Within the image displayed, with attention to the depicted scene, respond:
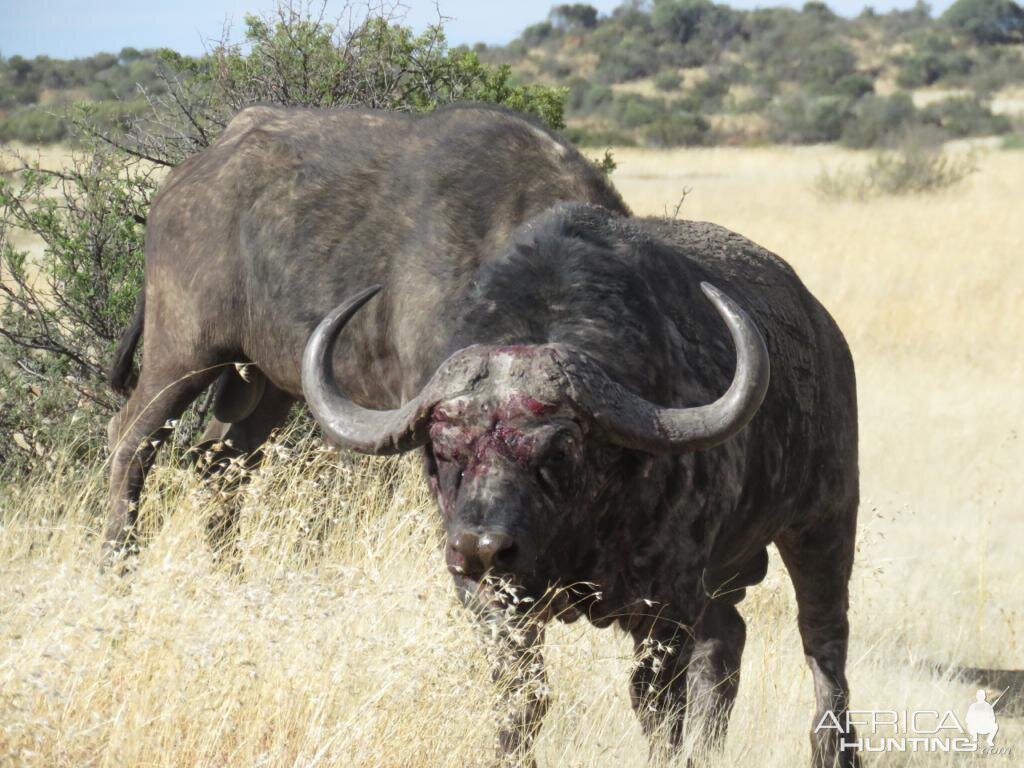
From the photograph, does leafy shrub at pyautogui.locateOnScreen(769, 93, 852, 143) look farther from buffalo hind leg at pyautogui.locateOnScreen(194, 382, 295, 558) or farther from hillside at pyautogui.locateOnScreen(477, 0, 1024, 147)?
buffalo hind leg at pyautogui.locateOnScreen(194, 382, 295, 558)

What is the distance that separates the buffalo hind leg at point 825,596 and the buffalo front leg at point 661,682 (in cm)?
106

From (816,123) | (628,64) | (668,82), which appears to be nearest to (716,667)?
(816,123)

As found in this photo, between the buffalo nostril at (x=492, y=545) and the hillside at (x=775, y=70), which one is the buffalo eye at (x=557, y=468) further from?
the hillside at (x=775, y=70)

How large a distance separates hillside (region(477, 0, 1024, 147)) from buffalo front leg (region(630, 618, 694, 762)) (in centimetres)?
2831

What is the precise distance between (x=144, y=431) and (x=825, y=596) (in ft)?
9.88

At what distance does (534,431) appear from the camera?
3.69 m

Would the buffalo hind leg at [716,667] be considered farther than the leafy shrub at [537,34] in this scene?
No

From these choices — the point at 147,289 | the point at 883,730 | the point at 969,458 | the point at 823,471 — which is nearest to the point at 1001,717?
the point at 883,730

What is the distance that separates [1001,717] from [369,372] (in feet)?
9.09

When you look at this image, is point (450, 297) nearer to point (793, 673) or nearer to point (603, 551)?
point (603, 551)

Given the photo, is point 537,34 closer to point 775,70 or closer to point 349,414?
point 775,70

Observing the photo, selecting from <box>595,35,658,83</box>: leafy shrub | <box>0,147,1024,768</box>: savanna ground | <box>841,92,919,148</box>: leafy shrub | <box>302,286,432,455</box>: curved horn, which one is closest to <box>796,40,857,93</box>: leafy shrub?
<box>595,35,658,83</box>: leafy shrub

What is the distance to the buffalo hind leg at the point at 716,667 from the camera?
5145mm

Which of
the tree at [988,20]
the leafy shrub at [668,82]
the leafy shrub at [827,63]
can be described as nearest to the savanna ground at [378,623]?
the leafy shrub at [827,63]
